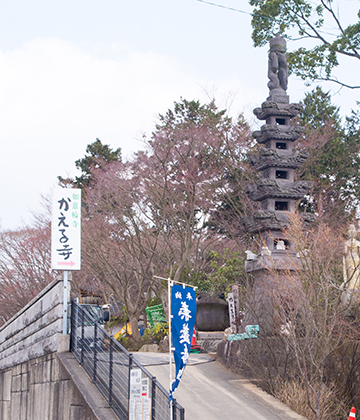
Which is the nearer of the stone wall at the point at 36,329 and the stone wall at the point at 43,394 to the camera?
the stone wall at the point at 43,394

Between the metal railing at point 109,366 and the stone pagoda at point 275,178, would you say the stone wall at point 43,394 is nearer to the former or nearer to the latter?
the metal railing at point 109,366

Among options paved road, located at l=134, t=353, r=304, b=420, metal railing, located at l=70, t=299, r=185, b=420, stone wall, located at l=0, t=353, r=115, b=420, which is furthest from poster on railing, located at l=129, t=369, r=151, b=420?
paved road, located at l=134, t=353, r=304, b=420

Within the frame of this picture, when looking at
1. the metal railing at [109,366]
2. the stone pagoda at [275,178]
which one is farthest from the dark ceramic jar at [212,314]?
the metal railing at [109,366]

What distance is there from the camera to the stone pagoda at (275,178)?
1517 centimetres

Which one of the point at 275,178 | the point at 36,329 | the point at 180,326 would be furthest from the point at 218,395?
the point at 275,178

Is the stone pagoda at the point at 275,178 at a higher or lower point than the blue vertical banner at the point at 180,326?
higher

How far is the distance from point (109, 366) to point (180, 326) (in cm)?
208

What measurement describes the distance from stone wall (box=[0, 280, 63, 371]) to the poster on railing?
10.1 ft

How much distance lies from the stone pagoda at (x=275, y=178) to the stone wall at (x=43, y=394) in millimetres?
6183

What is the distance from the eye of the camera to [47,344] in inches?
417

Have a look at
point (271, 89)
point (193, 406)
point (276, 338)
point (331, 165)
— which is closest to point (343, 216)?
point (331, 165)

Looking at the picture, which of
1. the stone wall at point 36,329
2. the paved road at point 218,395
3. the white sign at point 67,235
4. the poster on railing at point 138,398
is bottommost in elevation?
the paved road at point 218,395

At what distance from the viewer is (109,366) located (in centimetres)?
855

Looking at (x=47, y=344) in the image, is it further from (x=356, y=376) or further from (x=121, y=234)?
(x=121, y=234)
